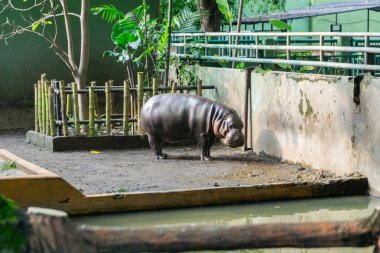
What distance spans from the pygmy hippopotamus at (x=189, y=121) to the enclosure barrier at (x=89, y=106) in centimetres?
92

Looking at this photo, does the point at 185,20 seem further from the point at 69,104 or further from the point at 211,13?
the point at 69,104

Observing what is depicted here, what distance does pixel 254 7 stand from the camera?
27.3m

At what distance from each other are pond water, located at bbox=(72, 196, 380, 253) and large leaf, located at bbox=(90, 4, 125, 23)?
20.4 ft

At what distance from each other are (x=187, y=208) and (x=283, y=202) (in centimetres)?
115

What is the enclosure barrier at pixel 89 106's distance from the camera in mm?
12703

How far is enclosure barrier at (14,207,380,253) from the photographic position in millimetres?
3602

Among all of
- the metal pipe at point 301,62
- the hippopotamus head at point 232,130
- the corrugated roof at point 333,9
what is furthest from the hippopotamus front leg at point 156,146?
the corrugated roof at point 333,9

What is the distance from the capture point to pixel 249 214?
29.4 feet

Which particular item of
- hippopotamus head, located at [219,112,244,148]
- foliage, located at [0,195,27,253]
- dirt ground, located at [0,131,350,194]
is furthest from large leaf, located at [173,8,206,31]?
foliage, located at [0,195,27,253]

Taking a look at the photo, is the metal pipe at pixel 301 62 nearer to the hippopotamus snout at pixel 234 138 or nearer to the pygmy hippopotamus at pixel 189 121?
the pygmy hippopotamus at pixel 189 121

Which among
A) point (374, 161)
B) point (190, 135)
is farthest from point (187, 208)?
point (190, 135)

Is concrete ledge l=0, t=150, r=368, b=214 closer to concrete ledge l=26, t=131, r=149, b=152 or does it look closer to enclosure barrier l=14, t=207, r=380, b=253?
concrete ledge l=26, t=131, r=149, b=152

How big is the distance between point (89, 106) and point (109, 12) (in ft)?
10.1

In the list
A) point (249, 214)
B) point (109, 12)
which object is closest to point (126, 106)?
point (109, 12)
